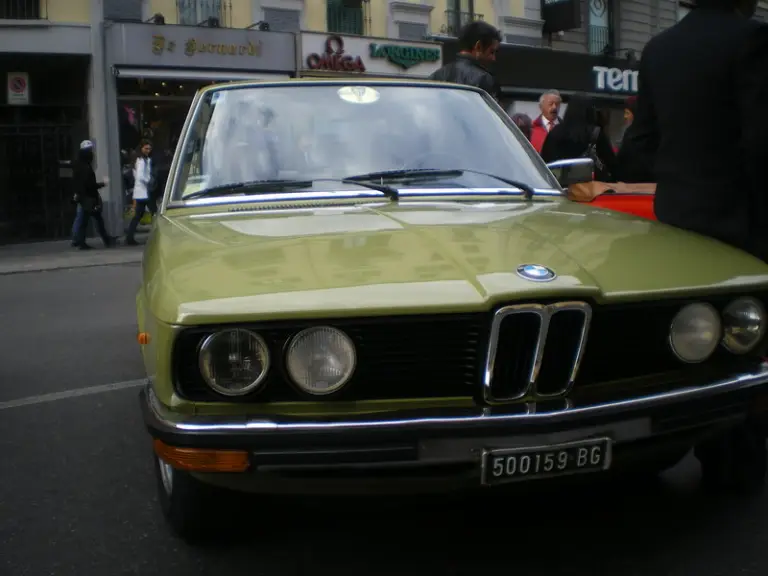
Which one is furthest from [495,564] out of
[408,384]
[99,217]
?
[99,217]

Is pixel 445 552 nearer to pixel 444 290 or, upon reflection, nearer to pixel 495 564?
pixel 495 564

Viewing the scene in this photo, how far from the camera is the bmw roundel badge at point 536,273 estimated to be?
2.69 m

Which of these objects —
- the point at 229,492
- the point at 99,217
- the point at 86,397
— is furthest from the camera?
the point at 99,217

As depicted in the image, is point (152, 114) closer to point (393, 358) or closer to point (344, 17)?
point (344, 17)

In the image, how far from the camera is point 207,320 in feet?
8.33

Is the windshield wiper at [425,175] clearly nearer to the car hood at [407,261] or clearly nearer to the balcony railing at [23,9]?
the car hood at [407,261]

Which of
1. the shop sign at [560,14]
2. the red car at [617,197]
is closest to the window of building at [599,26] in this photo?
the shop sign at [560,14]

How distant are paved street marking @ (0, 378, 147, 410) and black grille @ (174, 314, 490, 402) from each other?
3.26 m

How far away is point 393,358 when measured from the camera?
267cm

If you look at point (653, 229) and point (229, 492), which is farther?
point (653, 229)

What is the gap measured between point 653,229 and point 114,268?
11.8 metres

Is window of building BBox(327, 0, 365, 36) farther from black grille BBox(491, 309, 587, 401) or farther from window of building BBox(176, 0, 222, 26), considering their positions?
black grille BBox(491, 309, 587, 401)

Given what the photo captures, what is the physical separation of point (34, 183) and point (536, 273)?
18.1m

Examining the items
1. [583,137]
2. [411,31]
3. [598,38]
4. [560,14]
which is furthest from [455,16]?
[583,137]
